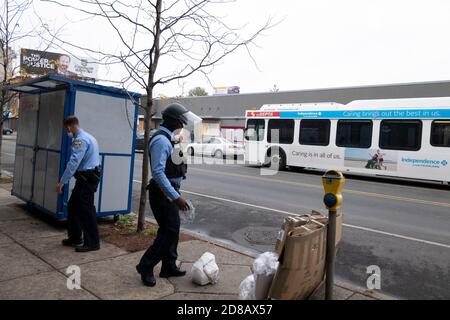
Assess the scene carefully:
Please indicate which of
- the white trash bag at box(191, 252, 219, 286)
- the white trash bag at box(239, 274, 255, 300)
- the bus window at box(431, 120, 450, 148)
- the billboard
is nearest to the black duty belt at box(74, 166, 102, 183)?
the white trash bag at box(191, 252, 219, 286)

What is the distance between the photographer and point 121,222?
675cm

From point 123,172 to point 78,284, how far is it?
281cm

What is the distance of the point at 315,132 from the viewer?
17.4 metres

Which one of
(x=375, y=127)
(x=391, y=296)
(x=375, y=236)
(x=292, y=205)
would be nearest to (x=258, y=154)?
(x=375, y=127)

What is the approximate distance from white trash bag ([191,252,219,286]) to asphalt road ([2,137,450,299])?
1904mm

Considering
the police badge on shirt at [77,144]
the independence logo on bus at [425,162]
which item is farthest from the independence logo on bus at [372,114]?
the police badge on shirt at [77,144]

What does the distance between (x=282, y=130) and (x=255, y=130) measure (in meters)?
1.72

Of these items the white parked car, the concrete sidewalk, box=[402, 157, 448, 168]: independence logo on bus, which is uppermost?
the white parked car

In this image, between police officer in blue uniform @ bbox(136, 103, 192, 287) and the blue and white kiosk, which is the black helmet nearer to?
police officer in blue uniform @ bbox(136, 103, 192, 287)

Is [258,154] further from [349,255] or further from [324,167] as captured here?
[349,255]

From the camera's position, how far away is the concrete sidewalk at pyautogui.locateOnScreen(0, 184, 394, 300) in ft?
13.0

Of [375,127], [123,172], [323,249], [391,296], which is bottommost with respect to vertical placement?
[391,296]

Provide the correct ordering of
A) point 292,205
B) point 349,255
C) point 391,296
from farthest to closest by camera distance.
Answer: point 292,205 → point 349,255 → point 391,296

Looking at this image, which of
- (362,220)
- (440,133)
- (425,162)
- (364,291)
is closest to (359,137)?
(425,162)
